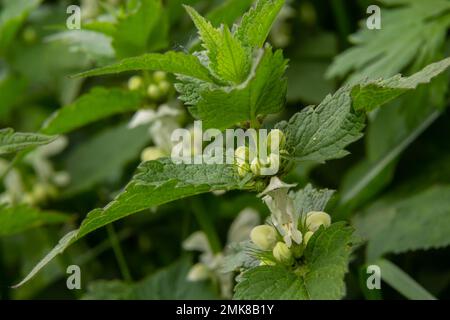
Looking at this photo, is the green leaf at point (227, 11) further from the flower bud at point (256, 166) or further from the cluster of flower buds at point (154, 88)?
the flower bud at point (256, 166)

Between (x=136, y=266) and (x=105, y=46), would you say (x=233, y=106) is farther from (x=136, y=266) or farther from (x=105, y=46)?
(x=136, y=266)

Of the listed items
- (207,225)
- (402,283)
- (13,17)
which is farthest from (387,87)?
(13,17)

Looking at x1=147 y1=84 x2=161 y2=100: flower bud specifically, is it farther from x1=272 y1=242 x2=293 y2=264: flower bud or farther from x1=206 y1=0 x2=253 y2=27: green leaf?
x1=272 y1=242 x2=293 y2=264: flower bud

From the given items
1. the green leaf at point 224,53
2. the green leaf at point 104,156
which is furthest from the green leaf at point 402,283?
the green leaf at point 104,156

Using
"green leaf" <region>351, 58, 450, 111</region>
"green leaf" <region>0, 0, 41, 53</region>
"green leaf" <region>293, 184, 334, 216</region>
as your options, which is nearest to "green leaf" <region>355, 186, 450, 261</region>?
"green leaf" <region>293, 184, 334, 216</region>

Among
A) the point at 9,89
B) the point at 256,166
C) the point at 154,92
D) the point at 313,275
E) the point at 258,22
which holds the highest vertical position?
the point at 9,89

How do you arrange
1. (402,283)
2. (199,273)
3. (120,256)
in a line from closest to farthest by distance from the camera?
(402,283), (199,273), (120,256)

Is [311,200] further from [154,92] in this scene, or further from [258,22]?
[154,92]
